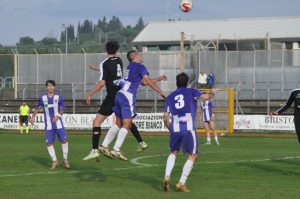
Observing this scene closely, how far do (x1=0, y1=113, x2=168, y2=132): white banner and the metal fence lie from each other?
6259 mm

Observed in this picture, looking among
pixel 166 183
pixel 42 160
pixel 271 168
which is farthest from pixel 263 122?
pixel 166 183

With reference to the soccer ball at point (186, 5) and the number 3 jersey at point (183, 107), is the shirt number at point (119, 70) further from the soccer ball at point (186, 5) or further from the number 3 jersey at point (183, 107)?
the soccer ball at point (186, 5)

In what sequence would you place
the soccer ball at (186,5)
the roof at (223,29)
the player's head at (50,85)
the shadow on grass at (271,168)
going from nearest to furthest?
the shadow on grass at (271,168), the player's head at (50,85), the soccer ball at (186,5), the roof at (223,29)

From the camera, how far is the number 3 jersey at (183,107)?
49.1 feet

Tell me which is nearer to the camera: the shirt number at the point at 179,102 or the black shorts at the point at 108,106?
the shirt number at the point at 179,102

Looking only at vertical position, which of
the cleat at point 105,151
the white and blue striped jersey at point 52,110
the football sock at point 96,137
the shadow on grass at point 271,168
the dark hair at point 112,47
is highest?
the dark hair at point 112,47

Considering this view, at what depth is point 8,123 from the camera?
52.2 metres

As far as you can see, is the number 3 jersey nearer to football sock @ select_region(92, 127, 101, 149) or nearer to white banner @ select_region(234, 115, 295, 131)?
football sock @ select_region(92, 127, 101, 149)

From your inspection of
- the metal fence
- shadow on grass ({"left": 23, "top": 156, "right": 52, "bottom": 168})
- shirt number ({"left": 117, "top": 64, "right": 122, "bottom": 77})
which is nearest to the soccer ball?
the metal fence

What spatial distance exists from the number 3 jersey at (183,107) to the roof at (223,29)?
5333cm

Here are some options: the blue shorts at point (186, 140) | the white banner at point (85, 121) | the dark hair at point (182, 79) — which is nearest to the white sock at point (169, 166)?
the blue shorts at point (186, 140)

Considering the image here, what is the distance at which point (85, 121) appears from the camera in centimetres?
4969

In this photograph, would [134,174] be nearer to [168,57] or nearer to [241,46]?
[168,57]

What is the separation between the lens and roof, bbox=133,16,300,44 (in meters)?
→ 72.6
